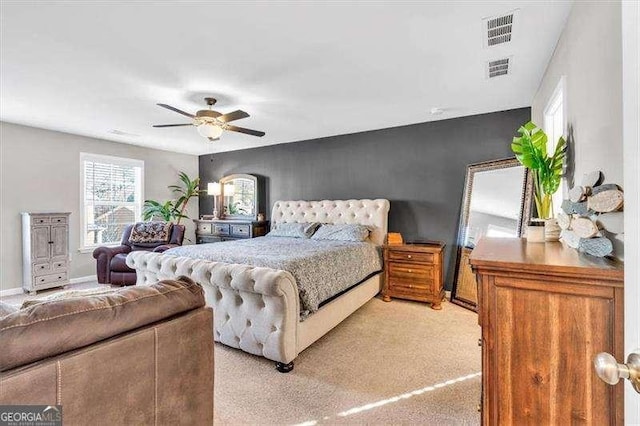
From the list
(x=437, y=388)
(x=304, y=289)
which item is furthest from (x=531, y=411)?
(x=304, y=289)

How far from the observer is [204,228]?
6199mm

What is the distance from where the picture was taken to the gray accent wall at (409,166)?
409 cm

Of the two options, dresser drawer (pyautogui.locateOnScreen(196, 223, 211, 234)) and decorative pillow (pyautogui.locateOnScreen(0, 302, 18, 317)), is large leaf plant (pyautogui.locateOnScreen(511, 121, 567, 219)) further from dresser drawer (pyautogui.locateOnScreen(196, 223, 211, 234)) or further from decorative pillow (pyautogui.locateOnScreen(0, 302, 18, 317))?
dresser drawer (pyautogui.locateOnScreen(196, 223, 211, 234))

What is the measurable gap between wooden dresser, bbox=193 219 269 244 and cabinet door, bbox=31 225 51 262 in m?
2.33

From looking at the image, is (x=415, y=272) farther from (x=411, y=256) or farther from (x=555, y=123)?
(x=555, y=123)

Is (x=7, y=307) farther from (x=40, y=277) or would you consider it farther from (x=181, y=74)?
(x=40, y=277)

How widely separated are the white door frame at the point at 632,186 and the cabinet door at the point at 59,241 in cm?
608

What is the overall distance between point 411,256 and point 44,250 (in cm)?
527

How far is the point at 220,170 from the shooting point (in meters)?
6.79

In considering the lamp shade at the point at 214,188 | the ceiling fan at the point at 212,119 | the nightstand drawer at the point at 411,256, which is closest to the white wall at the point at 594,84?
the nightstand drawer at the point at 411,256

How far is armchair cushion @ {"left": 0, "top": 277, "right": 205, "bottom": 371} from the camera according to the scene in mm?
893

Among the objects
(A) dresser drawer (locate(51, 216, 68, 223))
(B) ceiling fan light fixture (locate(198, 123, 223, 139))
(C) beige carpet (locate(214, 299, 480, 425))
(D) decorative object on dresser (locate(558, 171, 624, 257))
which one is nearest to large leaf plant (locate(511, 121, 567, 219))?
(D) decorative object on dresser (locate(558, 171, 624, 257))

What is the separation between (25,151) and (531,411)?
254 inches

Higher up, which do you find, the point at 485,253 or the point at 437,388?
the point at 485,253
